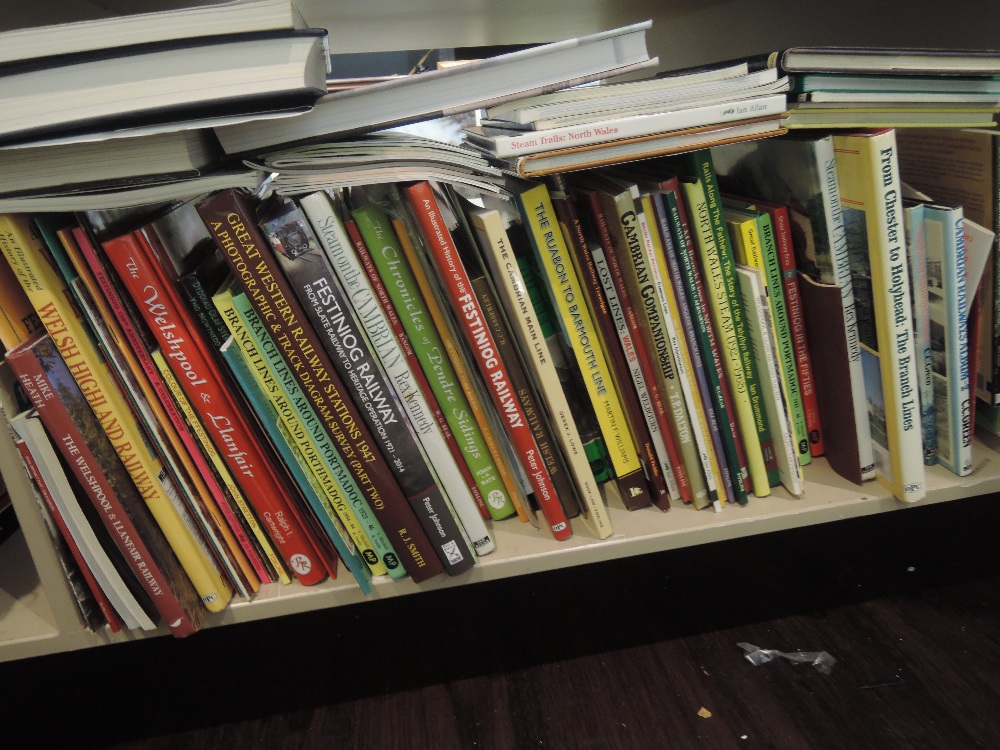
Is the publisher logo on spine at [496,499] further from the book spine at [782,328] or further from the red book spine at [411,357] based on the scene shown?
the book spine at [782,328]

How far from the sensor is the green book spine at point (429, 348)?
55 cm

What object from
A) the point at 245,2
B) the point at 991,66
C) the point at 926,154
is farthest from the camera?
the point at 926,154

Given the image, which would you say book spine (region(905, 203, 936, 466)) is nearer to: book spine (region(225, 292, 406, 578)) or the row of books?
the row of books

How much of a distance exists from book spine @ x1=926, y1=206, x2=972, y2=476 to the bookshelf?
0.13ft

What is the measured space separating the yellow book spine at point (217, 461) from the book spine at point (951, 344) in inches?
27.6

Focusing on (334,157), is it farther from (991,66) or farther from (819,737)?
(819,737)

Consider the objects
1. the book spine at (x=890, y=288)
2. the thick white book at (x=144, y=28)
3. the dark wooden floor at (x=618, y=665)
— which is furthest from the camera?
the dark wooden floor at (x=618, y=665)

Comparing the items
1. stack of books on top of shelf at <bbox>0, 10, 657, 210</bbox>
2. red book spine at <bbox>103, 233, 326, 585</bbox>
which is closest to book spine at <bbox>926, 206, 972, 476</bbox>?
stack of books on top of shelf at <bbox>0, 10, 657, 210</bbox>

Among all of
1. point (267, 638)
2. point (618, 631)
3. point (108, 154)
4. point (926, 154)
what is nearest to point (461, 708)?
point (618, 631)

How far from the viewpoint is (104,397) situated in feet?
1.76

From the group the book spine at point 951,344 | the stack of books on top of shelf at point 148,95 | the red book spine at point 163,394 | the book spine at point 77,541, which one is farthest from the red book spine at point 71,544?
the book spine at point 951,344

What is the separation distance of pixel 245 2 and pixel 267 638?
2.55 feet

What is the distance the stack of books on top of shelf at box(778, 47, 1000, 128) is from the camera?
0.57 meters

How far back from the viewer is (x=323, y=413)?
1.80 feet
